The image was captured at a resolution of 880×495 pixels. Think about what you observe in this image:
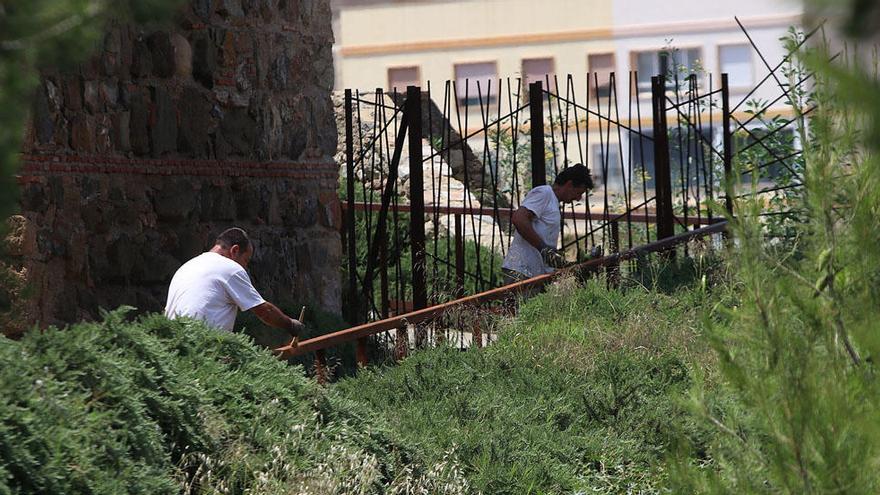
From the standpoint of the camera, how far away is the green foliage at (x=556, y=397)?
5840 millimetres

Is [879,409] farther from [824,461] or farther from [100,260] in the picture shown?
[100,260]

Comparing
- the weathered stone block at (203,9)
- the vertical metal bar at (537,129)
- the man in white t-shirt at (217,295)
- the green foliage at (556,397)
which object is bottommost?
the green foliage at (556,397)

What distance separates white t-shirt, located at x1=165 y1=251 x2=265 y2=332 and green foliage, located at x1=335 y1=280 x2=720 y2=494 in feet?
2.39

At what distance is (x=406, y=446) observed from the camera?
5602 mm

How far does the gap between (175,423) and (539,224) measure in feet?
17.7

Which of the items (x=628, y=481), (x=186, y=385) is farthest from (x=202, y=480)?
(x=628, y=481)

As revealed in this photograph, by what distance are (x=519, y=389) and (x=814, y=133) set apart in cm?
322

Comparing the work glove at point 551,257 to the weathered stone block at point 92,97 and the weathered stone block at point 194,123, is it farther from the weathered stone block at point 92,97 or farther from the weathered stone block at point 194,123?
the weathered stone block at point 92,97

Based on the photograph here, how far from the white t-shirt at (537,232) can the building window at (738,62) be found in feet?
98.8

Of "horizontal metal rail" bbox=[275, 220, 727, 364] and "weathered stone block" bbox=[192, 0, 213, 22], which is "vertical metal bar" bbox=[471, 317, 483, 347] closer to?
"horizontal metal rail" bbox=[275, 220, 727, 364]

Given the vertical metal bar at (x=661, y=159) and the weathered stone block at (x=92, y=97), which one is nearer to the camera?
the weathered stone block at (x=92, y=97)

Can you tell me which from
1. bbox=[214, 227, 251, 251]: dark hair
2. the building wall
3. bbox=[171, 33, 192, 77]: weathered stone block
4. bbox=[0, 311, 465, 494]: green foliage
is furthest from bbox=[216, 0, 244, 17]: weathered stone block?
the building wall

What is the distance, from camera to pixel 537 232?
9.92 m

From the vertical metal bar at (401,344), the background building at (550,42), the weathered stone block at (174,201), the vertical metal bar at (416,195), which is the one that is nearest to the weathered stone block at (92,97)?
the weathered stone block at (174,201)
